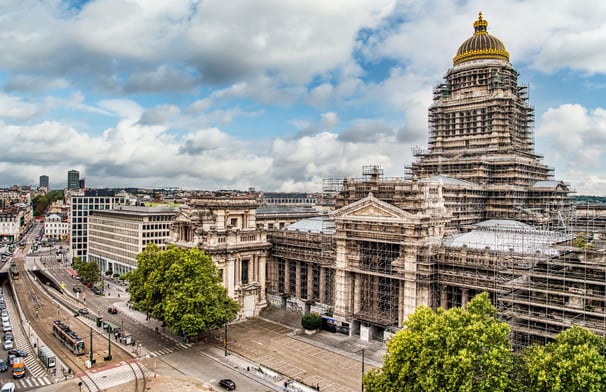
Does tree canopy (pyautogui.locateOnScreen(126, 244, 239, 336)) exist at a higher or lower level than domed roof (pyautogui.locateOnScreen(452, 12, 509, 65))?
lower

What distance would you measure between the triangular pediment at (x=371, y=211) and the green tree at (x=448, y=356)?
2547 cm

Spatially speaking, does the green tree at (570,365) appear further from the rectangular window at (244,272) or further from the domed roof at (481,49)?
the domed roof at (481,49)

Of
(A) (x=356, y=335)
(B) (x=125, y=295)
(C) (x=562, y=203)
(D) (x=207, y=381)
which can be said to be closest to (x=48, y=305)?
(B) (x=125, y=295)

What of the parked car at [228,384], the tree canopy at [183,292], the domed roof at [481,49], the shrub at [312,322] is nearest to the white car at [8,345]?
the tree canopy at [183,292]

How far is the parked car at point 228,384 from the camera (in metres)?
59.6

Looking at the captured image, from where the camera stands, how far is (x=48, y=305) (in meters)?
103

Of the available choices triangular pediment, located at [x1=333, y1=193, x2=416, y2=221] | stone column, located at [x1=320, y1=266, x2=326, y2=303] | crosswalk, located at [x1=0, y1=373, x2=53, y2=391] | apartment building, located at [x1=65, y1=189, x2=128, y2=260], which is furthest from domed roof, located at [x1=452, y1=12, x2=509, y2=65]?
apartment building, located at [x1=65, y1=189, x2=128, y2=260]

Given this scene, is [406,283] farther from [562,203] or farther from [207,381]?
[562,203]

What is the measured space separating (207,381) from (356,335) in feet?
90.7

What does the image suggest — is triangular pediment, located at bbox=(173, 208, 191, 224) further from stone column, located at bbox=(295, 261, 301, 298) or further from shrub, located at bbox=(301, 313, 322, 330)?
shrub, located at bbox=(301, 313, 322, 330)

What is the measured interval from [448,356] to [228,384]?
29.7 metres

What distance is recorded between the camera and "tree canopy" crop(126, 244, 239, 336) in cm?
7206

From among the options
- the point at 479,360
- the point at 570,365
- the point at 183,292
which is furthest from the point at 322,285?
the point at 570,365

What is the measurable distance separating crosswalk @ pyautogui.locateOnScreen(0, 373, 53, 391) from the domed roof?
323ft
